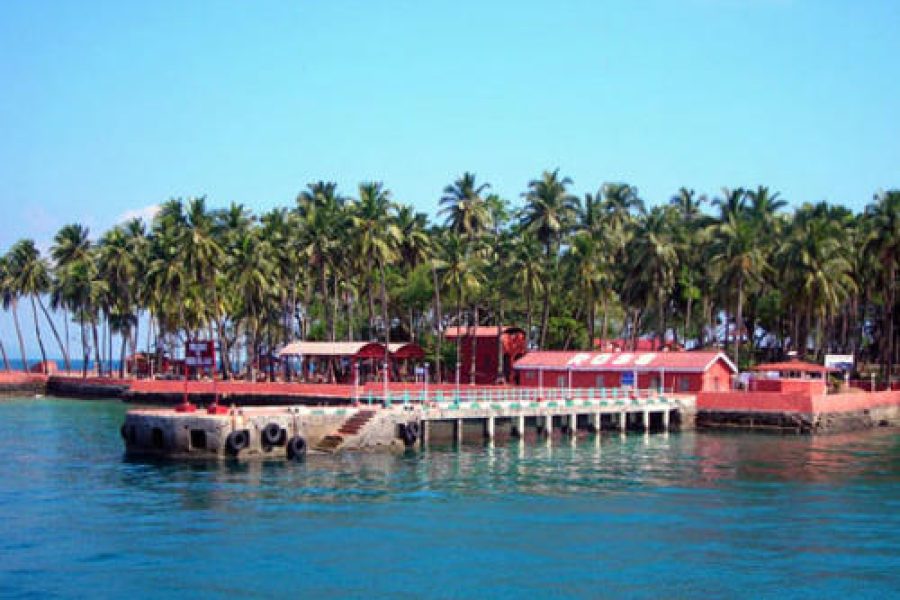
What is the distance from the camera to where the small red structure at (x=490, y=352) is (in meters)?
103

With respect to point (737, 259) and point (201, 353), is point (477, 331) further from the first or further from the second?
point (201, 353)

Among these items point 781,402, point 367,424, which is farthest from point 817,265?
point 367,424

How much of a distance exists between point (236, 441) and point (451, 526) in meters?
18.3

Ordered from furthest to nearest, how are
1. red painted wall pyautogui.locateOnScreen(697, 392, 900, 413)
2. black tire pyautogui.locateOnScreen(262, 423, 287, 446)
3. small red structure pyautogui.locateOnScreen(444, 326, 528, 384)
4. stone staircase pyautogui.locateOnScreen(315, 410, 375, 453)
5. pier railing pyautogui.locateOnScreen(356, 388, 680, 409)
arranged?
1. small red structure pyautogui.locateOnScreen(444, 326, 528, 384)
2. red painted wall pyautogui.locateOnScreen(697, 392, 900, 413)
3. pier railing pyautogui.locateOnScreen(356, 388, 680, 409)
4. stone staircase pyautogui.locateOnScreen(315, 410, 375, 453)
5. black tire pyautogui.locateOnScreen(262, 423, 287, 446)

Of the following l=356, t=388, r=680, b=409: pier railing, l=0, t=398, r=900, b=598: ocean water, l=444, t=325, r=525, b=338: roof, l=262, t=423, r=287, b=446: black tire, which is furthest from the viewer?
l=444, t=325, r=525, b=338: roof

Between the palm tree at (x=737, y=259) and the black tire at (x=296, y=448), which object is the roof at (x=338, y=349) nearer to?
the black tire at (x=296, y=448)

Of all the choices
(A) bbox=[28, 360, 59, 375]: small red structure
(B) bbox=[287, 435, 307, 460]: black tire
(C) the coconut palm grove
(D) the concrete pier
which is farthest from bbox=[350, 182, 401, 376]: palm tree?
(A) bbox=[28, 360, 59, 375]: small red structure

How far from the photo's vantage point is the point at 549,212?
4043 inches

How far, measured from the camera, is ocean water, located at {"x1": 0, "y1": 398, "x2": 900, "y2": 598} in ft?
102

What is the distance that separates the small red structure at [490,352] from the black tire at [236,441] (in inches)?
1959

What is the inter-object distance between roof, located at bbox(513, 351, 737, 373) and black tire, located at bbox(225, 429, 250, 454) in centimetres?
3852

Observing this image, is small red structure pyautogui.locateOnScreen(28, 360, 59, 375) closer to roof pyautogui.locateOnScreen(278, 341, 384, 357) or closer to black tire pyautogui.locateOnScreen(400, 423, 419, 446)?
roof pyautogui.locateOnScreen(278, 341, 384, 357)

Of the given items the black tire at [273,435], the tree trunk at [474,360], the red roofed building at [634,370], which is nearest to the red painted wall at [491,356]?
the tree trunk at [474,360]

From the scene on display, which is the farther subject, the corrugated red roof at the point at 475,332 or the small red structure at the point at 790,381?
the corrugated red roof at the point at 475,332
